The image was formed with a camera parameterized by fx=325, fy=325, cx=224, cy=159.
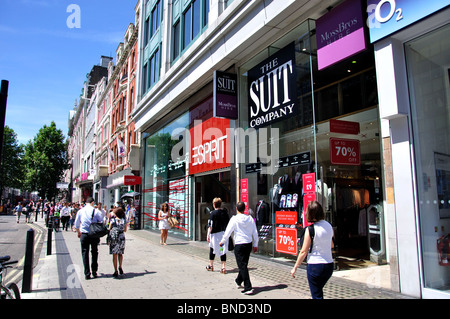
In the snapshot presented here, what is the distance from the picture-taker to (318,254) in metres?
4.04

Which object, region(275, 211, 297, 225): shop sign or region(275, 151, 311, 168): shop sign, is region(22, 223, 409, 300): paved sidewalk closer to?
region(275, 211, 297, 225): shop sign

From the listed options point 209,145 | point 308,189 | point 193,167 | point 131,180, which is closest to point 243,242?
point 308,189

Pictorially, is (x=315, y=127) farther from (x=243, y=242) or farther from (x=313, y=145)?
(x=243, y=242)

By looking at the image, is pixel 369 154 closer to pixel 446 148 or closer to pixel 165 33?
pixel 446 148

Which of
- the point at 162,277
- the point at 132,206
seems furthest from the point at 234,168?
the point at 132,206

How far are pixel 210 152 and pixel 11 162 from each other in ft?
181

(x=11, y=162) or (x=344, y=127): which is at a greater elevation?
(x=11, y=162)

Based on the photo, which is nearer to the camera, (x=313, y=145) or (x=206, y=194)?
(x=313, y=145)

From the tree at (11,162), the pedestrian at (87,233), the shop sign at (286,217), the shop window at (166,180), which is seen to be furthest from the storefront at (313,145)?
the tree at (11,162)

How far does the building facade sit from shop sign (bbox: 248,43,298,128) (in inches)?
1.5

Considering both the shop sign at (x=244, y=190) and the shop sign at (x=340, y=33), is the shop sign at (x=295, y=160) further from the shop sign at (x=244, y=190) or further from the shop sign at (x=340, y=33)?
the shop sign at (x=340, y=33)

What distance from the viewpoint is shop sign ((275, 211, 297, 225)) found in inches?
345

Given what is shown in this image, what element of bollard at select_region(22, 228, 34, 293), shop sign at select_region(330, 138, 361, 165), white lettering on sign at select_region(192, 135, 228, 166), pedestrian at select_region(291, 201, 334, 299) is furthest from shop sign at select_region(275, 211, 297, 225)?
bollard at select_region(22, 228, 34, 293)

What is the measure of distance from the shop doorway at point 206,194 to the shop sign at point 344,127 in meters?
4.99
